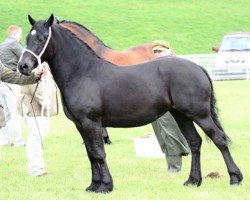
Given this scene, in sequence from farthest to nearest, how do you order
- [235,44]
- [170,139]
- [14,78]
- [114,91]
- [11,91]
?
[235,44]
[11,91]
[170,139]
[14,78]
[114,91]

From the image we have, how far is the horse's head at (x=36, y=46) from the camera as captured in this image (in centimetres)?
763

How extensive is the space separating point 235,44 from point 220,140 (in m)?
21.1

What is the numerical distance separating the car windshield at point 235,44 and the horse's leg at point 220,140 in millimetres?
20674

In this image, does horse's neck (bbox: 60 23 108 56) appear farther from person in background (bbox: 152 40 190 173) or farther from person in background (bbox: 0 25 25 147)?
person in background (bbox: 0 25 25 147)

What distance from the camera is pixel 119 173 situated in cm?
936

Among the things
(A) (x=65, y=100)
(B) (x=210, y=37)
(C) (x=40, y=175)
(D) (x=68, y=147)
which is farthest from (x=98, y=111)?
(B) (x=210, y=37)

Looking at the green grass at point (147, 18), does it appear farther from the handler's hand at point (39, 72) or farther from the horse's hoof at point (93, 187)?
the horse's hoof at point (93, 187)

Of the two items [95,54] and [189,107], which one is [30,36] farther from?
[189,107]

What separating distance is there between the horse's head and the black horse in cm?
3

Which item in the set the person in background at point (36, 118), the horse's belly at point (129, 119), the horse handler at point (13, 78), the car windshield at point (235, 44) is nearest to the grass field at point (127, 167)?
the person in background at point (36, 118)

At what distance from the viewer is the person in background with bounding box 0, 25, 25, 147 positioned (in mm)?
11984

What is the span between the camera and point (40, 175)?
9.26 meters

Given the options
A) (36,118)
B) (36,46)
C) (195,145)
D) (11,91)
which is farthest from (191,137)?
(11,91)

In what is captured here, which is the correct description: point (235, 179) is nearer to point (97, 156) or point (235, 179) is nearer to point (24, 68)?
point (97, 156)
